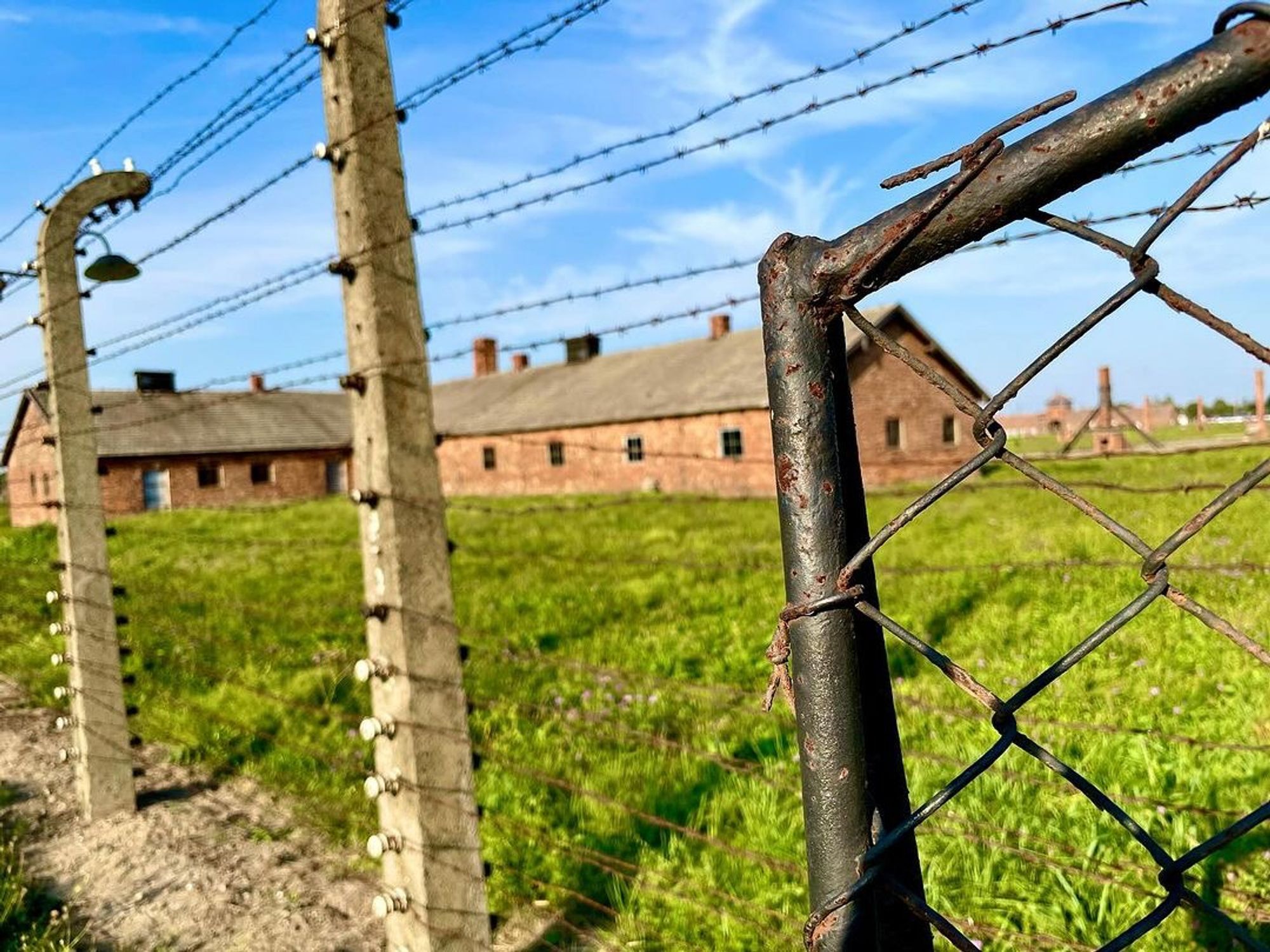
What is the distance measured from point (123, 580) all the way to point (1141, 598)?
13518 mm

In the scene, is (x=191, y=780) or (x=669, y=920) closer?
(x=669, y=920)

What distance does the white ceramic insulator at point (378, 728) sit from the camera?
2619 millimetres

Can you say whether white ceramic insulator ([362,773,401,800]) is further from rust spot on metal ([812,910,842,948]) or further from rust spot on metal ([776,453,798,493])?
rust spot on metal ([776,453,798,493])

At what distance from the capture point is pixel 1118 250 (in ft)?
2.67

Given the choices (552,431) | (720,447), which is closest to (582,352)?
(552,431)

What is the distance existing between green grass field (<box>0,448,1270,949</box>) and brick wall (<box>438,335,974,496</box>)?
11.1 meters

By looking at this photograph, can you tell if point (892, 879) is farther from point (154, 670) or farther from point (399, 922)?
point (154, 670)

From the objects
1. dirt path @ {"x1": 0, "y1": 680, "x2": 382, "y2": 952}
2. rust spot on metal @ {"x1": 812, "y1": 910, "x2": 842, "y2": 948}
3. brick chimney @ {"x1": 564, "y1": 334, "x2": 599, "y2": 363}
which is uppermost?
brick chimney @ {"x1": 564, "y1": 334, "x2": 599, "y2": 363}

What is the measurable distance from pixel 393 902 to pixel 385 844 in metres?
0.18

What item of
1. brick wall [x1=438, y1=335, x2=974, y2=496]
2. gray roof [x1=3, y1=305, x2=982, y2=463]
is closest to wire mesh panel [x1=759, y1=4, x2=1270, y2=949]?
brick wall [x1=438, y1=335, x2=974, y2=496]

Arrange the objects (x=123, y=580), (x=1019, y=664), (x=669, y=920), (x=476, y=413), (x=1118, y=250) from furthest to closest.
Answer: (x=476, y=413) → (x=123, y=580) → (x=1019, y=664) → (x=669, y=920) → (x=1118, y=250)

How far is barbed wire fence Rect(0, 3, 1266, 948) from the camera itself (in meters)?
2.67

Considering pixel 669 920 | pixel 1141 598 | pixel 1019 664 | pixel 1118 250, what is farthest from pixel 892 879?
pixel 1019 664

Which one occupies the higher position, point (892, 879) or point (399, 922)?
point (892, 879)
